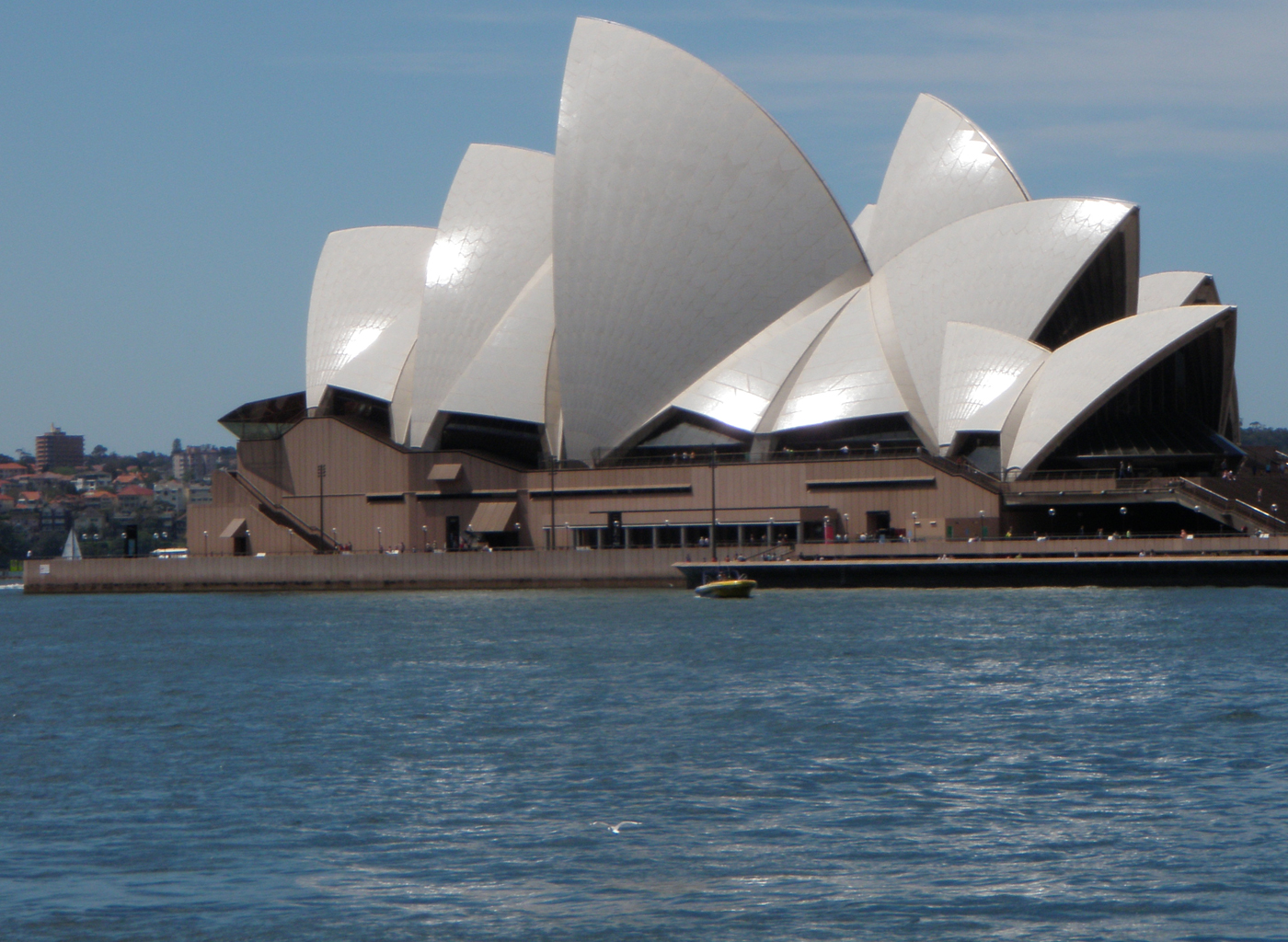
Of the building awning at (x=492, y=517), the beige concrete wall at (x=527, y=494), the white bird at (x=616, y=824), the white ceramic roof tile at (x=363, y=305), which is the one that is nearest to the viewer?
the white bird at (x=616, y=824)

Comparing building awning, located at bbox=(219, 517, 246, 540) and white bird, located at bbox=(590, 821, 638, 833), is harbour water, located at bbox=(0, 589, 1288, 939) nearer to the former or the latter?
white bird, located at bbox=(590, 821, 638, 833)

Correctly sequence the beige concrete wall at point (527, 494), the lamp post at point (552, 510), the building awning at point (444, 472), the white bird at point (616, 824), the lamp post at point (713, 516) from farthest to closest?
the building awning at point (444, 472)
the lamp post at point (552, 510)
the beige concrete wall at point (527, 494)
the lamp post at point (713, 516)
the white bird at point (616, 824)

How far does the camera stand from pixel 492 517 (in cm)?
6109

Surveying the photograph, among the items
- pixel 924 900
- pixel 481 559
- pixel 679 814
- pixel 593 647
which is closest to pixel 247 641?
pixel 593 647

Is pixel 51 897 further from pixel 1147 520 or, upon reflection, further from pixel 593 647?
pixel 1147 520

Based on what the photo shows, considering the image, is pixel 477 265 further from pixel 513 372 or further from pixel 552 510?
pixel 552 510

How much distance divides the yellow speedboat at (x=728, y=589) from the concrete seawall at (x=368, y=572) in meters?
5.79

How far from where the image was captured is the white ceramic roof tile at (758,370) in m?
56.9

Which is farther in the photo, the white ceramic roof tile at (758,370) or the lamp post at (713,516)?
the white ceramic roof tile at (758,370)

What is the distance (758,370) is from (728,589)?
1165 cm

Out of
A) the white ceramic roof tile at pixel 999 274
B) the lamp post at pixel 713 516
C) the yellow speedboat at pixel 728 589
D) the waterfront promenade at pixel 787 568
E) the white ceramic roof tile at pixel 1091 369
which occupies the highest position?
the white ceramic roof tile at pixel 999 274

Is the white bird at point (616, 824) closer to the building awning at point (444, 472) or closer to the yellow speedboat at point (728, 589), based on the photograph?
the yellow speedboat at point (728, 589)

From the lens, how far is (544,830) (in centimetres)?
1642

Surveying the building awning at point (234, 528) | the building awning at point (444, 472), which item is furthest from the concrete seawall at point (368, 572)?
the building awning at point (444, 472)
